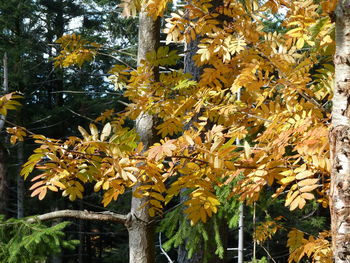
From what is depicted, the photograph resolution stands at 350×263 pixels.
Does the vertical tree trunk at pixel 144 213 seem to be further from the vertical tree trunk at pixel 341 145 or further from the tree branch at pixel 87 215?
the vertical tree trunk at pixel 341 145

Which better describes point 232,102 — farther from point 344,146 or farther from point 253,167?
point 344,146

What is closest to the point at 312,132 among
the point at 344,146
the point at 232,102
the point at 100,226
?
the point at 344,146

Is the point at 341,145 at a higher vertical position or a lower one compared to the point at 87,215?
higher

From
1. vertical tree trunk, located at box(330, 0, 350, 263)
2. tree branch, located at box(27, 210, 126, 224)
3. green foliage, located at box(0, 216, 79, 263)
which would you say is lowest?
green foliage, located at box(0, 216, 79, 263)

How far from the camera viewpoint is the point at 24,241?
3.26 m

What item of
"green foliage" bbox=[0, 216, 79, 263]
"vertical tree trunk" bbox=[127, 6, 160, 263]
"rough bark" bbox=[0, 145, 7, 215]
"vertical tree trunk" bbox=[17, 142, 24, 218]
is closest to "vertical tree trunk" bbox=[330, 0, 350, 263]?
"vertical tree trunk" bbox=[127, 6, 160, 263]

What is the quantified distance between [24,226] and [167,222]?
133 cm

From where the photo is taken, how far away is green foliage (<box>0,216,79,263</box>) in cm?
328

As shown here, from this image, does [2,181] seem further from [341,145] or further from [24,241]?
[341,145]

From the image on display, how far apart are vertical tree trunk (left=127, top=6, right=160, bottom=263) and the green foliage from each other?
802mm

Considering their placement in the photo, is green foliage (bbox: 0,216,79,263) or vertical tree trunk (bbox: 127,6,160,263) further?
green foliage (bbox: 0,216,79,263)

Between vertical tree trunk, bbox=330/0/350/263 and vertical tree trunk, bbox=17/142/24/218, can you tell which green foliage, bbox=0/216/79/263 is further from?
vertical tree trunk, bbox=17/142/24/218

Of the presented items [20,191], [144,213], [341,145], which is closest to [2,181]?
[20,191]

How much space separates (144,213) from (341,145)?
6.73 ft
